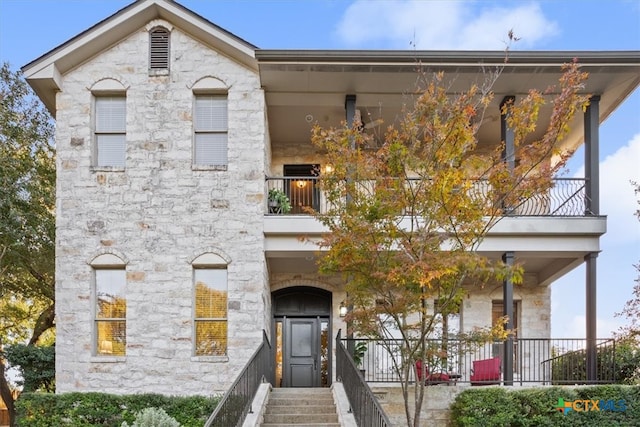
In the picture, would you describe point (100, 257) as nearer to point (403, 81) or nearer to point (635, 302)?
point (403, 81)

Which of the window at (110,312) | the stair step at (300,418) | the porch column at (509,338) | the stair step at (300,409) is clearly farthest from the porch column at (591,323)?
the window at (110,312)

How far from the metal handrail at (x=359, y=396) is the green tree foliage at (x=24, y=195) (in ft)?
27.0

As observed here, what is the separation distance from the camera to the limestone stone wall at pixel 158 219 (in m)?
12.8

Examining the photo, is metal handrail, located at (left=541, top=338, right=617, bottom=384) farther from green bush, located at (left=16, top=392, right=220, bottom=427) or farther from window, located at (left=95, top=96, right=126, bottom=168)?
window, located at (left=95, top=96, right=126, bottom=168)

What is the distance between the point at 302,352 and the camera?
15.6 metres

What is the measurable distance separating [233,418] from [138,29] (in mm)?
8576

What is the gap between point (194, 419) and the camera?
Answer: 12.1 metres

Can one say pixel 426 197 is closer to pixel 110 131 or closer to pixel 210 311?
pixel 210 311

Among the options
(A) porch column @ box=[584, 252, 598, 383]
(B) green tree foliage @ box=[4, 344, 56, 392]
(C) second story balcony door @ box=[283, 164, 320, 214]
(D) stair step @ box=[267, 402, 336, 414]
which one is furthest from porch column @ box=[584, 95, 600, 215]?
(B) green tree foliage @ box=[4, 344, 56, 392]

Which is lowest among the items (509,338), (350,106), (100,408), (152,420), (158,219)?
(100,408)

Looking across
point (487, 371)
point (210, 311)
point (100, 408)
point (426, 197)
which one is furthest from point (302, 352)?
point (426, 197)

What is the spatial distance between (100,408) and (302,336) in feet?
17.0

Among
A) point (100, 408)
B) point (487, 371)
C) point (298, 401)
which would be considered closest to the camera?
point (298, 401)

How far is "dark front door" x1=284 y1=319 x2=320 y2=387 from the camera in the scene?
15477 millimetres
